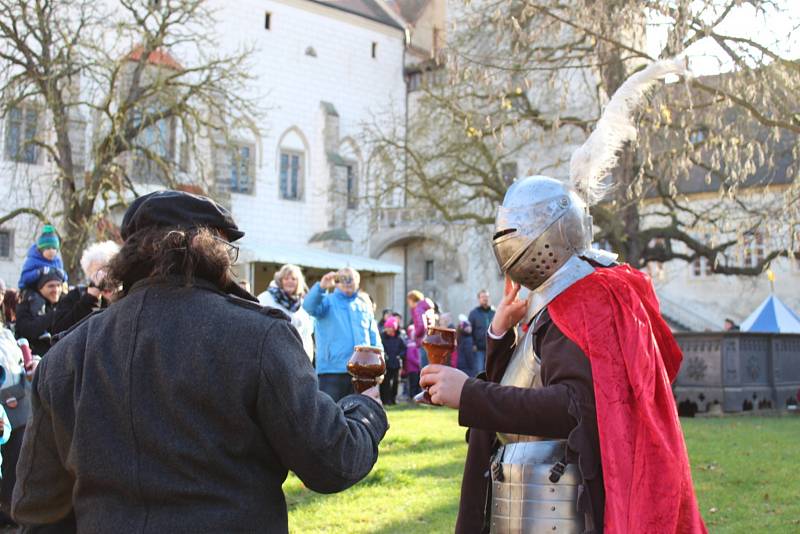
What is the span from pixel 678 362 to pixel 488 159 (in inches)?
639

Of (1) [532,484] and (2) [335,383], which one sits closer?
(1) [532,484]

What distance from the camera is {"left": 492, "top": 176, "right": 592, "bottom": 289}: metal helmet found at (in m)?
3.16

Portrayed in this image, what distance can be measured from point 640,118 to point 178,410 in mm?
8950

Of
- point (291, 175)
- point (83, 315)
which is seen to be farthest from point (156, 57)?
point (83, 315)

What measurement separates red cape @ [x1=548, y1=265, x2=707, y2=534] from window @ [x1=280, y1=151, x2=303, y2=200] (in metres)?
32.4

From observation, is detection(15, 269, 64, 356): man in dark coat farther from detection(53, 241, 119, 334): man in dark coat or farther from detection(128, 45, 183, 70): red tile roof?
detection(128, 45, 183, 70): red tile roof

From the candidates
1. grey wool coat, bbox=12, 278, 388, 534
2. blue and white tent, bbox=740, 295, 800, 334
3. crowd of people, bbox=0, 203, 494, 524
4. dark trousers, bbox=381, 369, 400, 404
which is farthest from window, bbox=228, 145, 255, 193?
grey wool coat, bbox=12, 278, 388, 534

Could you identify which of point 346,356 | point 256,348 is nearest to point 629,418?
point 256,348

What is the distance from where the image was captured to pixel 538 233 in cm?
316

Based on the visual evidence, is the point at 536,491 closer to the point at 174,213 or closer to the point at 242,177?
the point at 174,213

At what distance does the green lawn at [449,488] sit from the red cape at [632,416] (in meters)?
3.38

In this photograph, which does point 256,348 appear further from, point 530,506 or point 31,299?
point 31,299

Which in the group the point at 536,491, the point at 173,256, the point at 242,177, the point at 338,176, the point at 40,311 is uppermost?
the point at 338,176

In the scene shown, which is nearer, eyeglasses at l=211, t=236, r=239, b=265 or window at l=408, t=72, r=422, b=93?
eyeglasses at l=211, t=236, r=239, b=265
